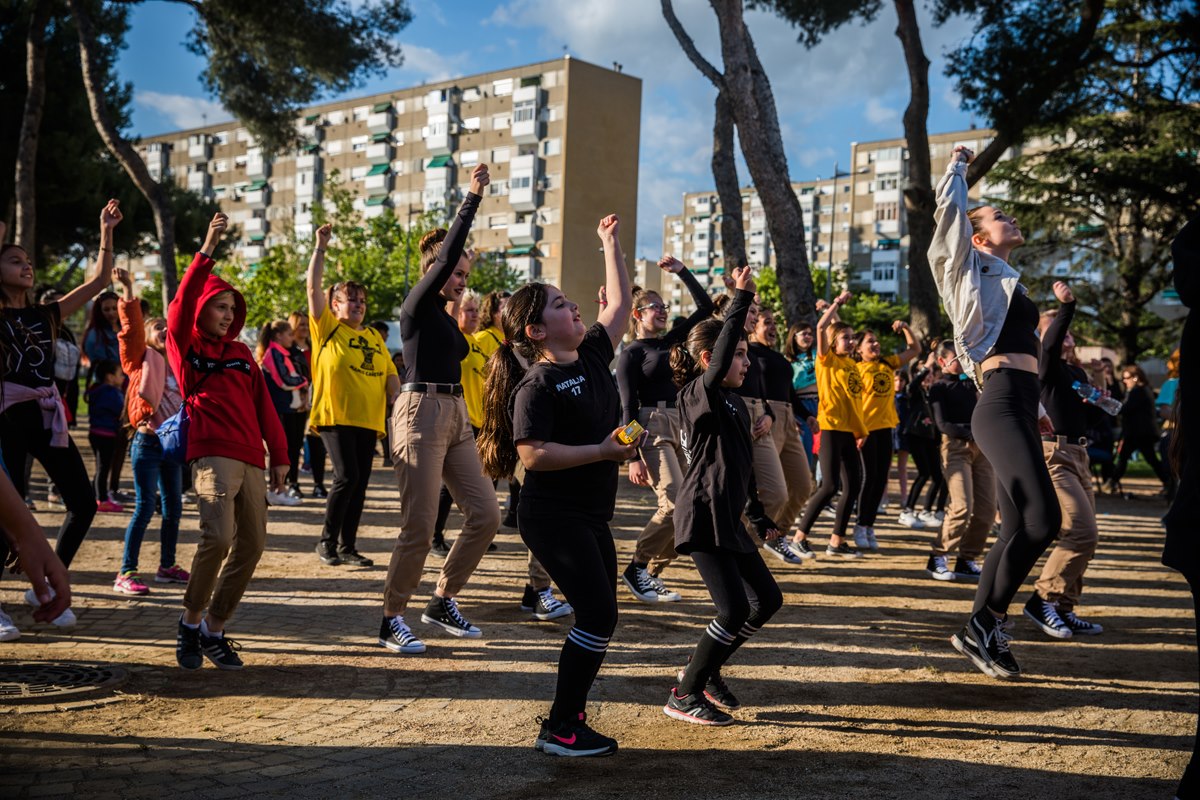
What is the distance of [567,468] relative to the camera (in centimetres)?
441

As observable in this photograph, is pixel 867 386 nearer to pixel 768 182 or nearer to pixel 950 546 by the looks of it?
pixel 950 546

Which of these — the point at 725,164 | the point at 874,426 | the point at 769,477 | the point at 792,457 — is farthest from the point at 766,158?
the point at 769,477

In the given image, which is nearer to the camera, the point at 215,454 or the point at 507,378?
the point at 507,378

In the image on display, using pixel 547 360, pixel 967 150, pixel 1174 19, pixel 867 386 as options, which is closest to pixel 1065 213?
pixel 1174 19

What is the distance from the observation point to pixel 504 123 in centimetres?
8588

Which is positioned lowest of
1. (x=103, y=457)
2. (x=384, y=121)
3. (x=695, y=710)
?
(x=695, y=710)

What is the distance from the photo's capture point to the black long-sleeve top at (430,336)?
6090 mm

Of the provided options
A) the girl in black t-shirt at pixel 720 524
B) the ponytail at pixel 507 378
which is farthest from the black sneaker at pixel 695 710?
the ponytail at pixel 507 378

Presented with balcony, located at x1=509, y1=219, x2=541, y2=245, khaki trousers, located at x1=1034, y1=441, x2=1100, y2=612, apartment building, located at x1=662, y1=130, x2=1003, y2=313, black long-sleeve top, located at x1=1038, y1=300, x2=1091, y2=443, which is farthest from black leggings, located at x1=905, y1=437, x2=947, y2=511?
apartment building, located at x1=662, y1=130, x2=1003, y2=313

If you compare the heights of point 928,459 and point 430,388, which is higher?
point 430,388

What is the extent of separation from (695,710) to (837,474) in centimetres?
591

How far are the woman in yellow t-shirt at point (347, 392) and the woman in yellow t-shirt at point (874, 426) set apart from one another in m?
4.63

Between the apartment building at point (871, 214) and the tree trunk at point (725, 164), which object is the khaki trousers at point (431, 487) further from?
the apartment building at point (871, 214)

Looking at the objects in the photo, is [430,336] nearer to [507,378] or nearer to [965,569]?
[507,378]
